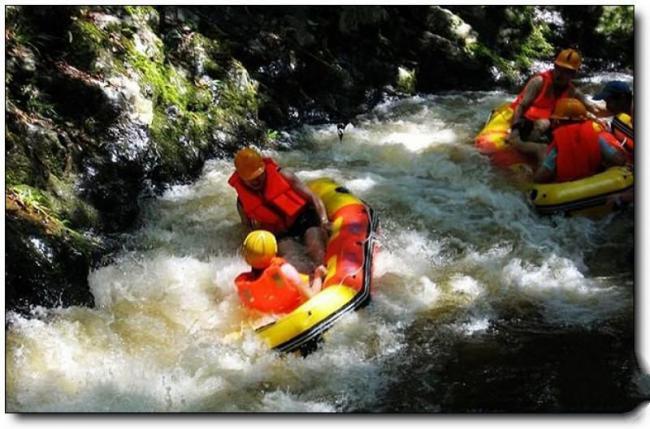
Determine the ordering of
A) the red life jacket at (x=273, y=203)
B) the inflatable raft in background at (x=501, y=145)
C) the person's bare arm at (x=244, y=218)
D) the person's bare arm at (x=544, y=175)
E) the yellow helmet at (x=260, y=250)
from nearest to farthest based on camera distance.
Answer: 1. the yellow helmet at (x=260, y=250)
2. the red life jacket at (x=273, y=203)
3. the person's bare arm at (x=244, y=218)
4. the person's bare arm at (x=544, y=175)
5. the inflatable raft in background at (x=501, y=145)

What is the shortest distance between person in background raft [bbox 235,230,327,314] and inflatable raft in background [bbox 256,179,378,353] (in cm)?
12

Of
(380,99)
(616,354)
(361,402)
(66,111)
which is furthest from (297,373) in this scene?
(380,99)

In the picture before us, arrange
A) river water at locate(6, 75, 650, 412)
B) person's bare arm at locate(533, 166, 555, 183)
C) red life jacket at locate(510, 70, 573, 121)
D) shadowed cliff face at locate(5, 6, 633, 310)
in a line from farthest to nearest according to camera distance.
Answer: red life jacket at locate(510, 70, 573, 121), person's bare arm at locate(533, 166, 555, 183), shadowed cliff face at locate(5, 6, 633, 310), river water at locate(6, 75, 650, 412)

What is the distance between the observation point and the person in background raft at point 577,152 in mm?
5754

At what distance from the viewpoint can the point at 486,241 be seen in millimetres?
5434

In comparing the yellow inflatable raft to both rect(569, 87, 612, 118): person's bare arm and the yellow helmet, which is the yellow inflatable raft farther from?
the yellow helmet

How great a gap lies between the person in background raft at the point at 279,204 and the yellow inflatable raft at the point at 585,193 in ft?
5.63

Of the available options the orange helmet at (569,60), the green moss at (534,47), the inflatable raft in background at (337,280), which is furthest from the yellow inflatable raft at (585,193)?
the green moss at (534,47)

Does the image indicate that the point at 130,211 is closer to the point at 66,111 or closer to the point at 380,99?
the point at 66,111

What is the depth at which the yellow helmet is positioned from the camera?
4391mm

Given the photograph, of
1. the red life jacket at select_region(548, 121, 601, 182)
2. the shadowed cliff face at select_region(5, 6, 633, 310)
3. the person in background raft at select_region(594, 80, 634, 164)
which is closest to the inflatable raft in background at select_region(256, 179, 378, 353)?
the shadowed cliff face at select_region(5, 6, 633, 310)

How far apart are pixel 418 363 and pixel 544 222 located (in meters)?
2.02

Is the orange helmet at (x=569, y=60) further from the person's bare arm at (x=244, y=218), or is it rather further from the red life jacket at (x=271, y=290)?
the red life jacket at (x=271, y=290)

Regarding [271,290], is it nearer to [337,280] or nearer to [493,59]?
[337,280]
